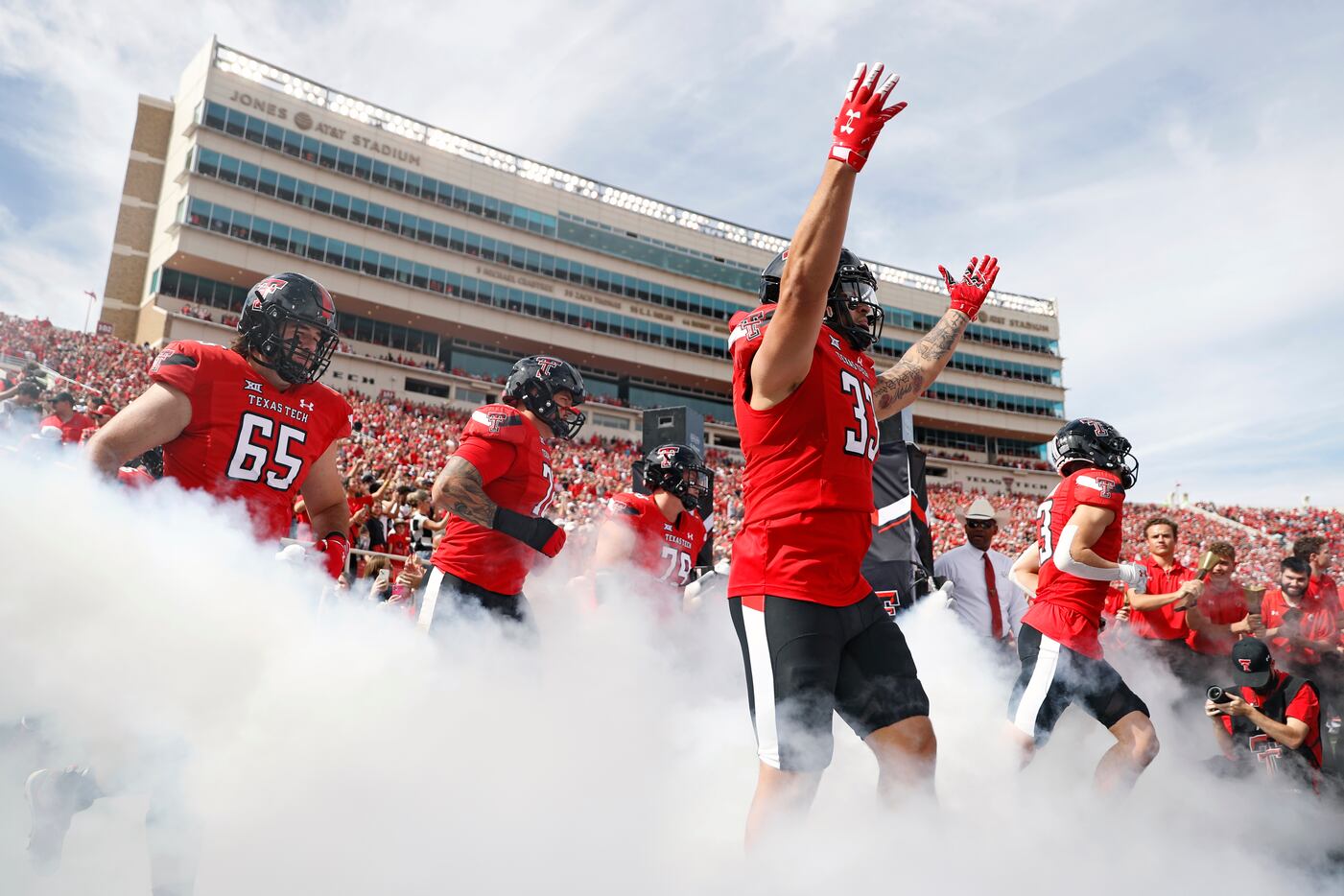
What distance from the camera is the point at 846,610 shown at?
8.36ft

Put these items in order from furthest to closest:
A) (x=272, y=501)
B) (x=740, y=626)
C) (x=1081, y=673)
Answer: (x=1081, y=673) < (x=272, y=501) < (x=740, y=626)

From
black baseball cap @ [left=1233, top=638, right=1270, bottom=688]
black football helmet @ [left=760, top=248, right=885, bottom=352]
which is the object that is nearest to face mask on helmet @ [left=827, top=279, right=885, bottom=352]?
black football helmet @ [left=760, top=248, right=885, bottom=352]

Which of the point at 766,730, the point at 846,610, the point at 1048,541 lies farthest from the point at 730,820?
the point at 1048,541

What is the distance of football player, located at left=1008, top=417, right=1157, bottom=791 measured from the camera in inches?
148

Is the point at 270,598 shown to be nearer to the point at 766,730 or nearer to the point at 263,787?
the point at 263,787

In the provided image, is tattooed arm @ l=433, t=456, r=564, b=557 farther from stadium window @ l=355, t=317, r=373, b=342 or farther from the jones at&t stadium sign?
the jones at&t stadium sign

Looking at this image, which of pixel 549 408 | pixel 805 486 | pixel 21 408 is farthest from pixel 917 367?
pixel 21 408

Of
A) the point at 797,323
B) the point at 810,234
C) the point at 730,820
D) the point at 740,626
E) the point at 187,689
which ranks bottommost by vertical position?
the point at 730,820

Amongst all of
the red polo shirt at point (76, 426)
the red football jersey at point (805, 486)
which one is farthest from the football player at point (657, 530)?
the red polo shirt at point (76, 426)

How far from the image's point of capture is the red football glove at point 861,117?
2.29 metres

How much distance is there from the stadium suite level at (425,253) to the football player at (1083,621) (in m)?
40.5

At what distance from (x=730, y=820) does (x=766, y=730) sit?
2.58 feet

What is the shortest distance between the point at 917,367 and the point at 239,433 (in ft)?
9.11

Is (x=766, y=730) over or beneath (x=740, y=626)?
beneath
